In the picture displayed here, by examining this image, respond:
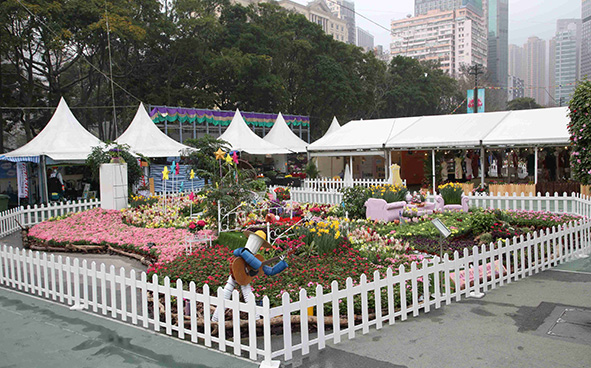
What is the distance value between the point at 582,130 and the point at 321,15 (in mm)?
124030

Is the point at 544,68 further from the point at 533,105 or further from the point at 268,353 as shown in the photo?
the point at 268,353

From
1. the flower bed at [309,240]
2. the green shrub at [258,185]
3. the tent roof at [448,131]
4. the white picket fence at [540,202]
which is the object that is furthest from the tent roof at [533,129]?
the green shrub at [258,185]

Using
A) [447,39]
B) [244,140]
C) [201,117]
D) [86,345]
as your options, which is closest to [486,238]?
[86,345]

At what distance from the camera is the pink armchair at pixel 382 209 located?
12445 mm

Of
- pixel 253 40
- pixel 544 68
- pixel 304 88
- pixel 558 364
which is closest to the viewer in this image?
pixel 558 364

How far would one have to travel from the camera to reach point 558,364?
4.75 metres

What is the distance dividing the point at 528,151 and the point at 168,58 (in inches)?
1052

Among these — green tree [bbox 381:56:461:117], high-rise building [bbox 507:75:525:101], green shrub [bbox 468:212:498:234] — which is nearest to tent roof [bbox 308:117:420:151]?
high-rise building [bbox 507:75:525:101]

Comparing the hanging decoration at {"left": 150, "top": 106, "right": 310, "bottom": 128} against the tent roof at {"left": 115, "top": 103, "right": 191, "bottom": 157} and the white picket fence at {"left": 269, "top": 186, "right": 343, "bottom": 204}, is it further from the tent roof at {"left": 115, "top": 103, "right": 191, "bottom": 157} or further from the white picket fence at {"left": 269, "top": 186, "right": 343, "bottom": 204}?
the white picket fence at {"left": 269, "top": 186, "right": 343, "bottom": 204}

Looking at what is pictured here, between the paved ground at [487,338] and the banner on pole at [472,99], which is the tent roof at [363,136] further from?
the paved ground at [487,338]

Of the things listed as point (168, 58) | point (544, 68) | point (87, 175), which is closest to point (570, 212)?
point (87, 175)

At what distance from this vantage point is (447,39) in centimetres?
14550

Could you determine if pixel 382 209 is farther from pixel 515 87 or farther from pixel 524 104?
pixel 524 104

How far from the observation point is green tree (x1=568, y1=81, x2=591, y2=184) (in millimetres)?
8328
